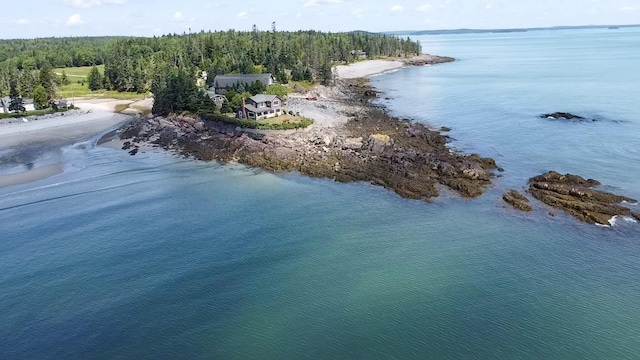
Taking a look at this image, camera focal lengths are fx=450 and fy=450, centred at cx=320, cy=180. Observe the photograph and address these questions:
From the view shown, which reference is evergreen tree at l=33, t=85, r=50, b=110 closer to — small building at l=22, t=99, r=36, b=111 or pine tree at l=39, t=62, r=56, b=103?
small building at l=22, t=99, r=36, b=111

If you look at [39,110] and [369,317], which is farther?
[39,110]

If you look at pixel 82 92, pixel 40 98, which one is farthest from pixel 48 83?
pixel 82 92

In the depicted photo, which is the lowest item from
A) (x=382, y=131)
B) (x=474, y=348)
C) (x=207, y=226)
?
(x=474, y=348)

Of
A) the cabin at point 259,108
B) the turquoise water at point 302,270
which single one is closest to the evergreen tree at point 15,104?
the turquoise water at point 302,270

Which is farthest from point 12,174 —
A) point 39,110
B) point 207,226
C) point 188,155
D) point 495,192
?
point 495,192

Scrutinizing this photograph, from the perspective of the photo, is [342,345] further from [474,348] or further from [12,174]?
[12,174]

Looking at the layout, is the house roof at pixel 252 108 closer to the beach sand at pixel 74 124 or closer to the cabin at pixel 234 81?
the beach sand at pixel 74 124
